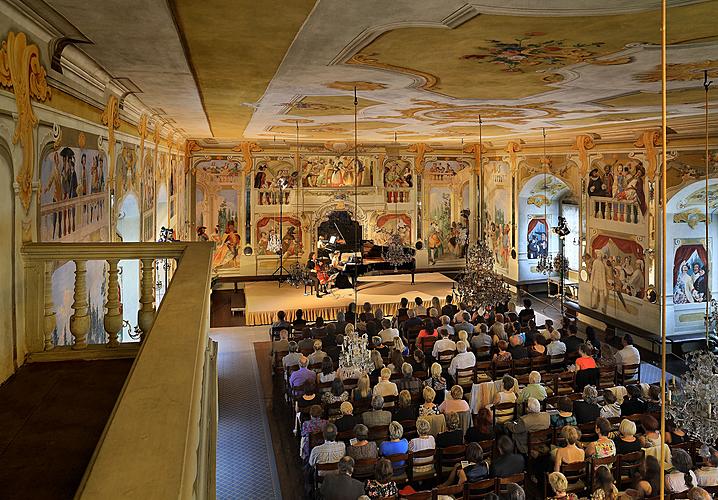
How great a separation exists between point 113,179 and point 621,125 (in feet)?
37.5

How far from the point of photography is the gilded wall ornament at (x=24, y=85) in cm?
420

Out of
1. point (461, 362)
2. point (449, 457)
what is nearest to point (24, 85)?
point (449, 457)

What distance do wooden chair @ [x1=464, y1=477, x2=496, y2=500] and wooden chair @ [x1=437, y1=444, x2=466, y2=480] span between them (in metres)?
0.75

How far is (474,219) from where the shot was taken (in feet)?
80.8

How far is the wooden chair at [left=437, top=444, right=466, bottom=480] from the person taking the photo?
7488 mm

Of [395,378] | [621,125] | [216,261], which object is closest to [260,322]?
[216,261]

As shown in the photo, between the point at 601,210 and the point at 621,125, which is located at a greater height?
the point at 621,125

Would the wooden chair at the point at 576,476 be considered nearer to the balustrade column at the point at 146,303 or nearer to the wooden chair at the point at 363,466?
the wooden chair at the point at 363,466

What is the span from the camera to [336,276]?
66.0 ft

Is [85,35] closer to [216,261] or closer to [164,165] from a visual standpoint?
[164,165]

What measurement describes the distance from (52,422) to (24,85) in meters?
2.65

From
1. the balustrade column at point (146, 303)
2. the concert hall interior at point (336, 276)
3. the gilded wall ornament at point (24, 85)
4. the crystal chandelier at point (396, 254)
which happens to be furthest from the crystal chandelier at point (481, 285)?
the crystal chandelier at point (396, 254)

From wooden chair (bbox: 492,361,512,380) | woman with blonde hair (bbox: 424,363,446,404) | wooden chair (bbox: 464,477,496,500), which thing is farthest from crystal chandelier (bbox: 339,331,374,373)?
wooden chair (bbox: 464,477,496,500)

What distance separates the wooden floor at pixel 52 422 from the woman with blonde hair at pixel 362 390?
16.7 ft
